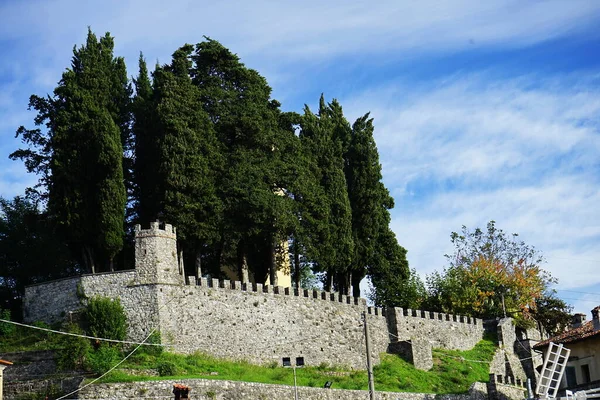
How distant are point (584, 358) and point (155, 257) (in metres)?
20.5

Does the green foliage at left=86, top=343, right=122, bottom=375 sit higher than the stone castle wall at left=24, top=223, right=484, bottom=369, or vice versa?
the stone castle wall at left=24, top=223, right=484, bottom=369

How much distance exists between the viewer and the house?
44.2 meters

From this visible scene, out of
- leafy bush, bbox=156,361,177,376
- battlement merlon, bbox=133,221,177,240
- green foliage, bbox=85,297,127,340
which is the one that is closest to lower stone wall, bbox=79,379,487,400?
leafy bush, bbox=156,361,177,376

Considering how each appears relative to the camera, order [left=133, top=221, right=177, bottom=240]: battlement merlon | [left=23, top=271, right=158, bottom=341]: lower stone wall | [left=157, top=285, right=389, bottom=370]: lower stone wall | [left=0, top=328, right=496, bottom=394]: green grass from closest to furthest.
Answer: [left=0, top=328, right=496, bottom=394]: green grass → [left=23, top=271, right=158, bottom=341]: lower stone wall → [left=157, top=285, right=389, bottom=370]: lower stone wall → [left=133, top=221, right=177, bottom=240]: battlement merlon

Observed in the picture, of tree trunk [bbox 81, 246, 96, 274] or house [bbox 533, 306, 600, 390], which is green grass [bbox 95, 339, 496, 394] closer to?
tree trunk [bbox 81, 246, 96, 274]

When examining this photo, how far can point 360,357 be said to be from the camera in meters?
54.2

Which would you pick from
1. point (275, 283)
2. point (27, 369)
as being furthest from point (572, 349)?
point (27, 369)

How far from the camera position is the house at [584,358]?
4422 centimetres

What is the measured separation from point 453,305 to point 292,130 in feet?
59.8

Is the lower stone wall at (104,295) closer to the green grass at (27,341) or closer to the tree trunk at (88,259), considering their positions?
the green grass at (27,341)

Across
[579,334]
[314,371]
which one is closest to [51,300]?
[314,371]

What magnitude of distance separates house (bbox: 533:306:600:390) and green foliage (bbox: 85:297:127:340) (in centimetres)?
2038

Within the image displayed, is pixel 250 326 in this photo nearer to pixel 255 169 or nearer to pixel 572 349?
pixel 255 169

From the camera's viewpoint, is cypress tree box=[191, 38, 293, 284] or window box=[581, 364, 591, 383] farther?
cypress tree box=[191, 38, 293, 284]
